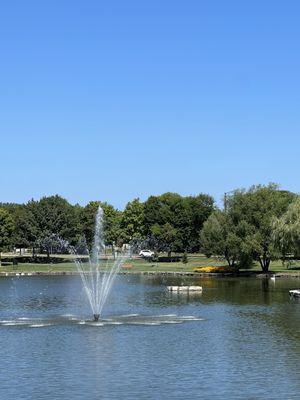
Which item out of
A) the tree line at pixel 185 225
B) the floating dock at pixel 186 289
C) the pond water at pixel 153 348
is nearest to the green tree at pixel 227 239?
the tree line at pixel 185 225

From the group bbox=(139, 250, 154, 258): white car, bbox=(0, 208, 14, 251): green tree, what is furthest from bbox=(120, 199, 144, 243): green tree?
bbox=(0, 208, 14, 251): green tree

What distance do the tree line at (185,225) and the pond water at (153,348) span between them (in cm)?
2888

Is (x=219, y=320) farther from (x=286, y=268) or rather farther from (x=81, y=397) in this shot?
(x=286, y=268)

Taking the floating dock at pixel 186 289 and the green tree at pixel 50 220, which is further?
the green tree at pixel 50 220

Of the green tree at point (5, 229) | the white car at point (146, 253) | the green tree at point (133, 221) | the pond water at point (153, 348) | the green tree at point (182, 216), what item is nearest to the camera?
the pond water at point (153, 348)

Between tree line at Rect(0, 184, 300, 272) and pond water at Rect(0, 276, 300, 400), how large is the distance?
94.7 feet

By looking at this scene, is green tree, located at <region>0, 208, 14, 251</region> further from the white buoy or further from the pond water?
the pond water

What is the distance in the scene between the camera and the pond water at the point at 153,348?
3084 cm

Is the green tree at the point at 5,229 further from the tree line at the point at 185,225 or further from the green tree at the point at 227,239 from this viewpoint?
the green tree at the point at 227,239

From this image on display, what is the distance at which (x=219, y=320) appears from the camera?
173 ft

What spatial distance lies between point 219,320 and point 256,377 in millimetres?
19825

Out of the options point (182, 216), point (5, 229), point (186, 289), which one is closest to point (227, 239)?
point (186, 289)

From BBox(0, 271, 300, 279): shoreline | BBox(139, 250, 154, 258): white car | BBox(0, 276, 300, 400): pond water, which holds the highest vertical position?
BBox(139, 250, 154, 258): white car

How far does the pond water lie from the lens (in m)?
30.8
